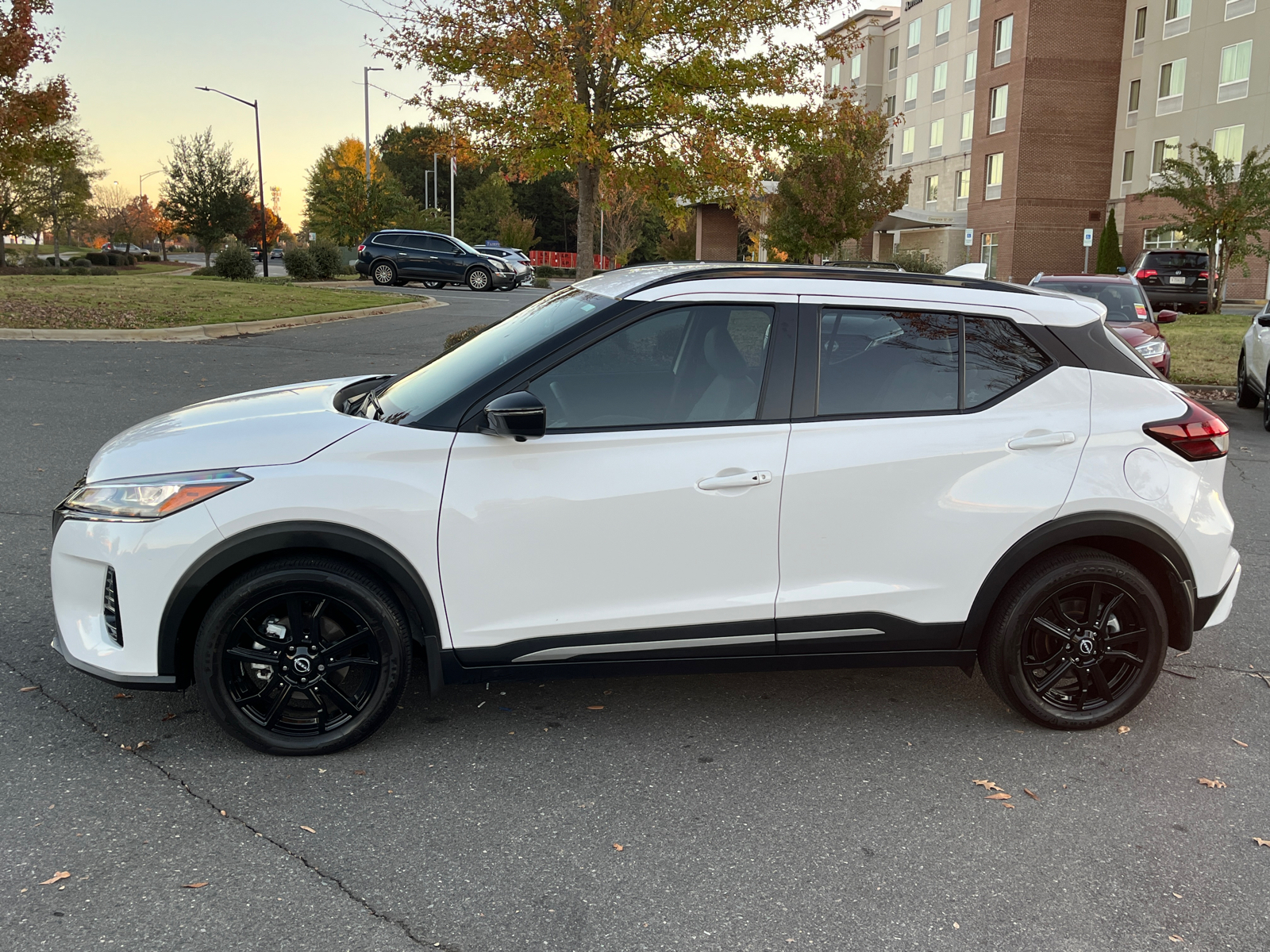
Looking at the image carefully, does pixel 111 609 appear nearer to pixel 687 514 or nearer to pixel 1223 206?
pixel 687 514

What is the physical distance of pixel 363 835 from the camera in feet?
10.8

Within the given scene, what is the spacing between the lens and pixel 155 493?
3596 millimetres

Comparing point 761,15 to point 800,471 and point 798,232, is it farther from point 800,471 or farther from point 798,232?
point 798,232

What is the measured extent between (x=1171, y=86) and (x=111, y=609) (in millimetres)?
51639

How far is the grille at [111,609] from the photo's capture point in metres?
3.60

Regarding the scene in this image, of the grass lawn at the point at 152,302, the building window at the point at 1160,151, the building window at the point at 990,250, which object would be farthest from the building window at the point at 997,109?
the grass lawn at the point at 152,302

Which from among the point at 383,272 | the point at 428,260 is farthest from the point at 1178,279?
the point at 383,272

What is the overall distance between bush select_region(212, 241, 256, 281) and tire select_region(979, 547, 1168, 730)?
29637mm

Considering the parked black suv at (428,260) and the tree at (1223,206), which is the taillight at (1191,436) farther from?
the parked black suv at (428,260)

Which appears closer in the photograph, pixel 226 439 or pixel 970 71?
pixel 226 439

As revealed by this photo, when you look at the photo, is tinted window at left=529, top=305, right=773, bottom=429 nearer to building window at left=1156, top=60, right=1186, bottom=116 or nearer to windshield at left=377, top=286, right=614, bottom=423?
windshield at left=377, top=286, right=614, bottom=423

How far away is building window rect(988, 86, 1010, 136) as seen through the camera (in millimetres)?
50469

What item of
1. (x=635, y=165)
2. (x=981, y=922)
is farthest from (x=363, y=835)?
(x=635, y=165)

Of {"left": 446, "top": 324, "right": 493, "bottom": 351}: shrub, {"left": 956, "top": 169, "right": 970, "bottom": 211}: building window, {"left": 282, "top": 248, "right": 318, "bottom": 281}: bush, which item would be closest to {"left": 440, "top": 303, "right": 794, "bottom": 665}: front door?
{"left": 446, "top": 324, "right": 493, "bottom": 351}: shrub
